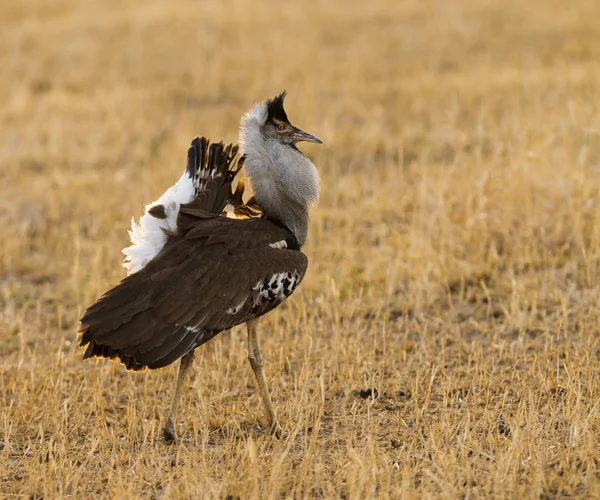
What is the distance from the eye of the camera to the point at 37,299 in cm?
759

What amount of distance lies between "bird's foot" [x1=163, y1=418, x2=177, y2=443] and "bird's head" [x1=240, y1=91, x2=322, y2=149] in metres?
1.60

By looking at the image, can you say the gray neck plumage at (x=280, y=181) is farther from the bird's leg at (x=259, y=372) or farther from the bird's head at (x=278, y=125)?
the bird's leg at (x=259, y=372)

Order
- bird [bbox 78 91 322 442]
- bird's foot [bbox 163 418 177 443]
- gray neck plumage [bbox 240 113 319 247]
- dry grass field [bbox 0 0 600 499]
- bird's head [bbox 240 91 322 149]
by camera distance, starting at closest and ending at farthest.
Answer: dry grass field [bbox 0 0 600 499]
bird [bbox 78 91 322 442]
bird's foot [bbox 163 418 177 443]
gray neck plumage [bbox 240 113 319 247]
bird's head [bbox 240 91 322 149]

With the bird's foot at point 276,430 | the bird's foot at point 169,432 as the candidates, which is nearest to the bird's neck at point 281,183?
the bird's foot at point 276,430

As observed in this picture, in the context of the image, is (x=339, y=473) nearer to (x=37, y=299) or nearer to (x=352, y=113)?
(x=37, y=299)

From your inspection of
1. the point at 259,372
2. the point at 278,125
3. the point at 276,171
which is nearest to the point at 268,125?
the point at 278,125

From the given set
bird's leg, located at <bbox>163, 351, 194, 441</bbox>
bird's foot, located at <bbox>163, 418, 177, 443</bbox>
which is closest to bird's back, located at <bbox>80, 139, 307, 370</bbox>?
bird's leg, located at <bbox>163, 351, 194, 441</bbox>

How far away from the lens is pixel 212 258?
16.5ft

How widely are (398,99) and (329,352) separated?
6.75m

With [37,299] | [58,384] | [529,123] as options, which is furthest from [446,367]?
[529,123]

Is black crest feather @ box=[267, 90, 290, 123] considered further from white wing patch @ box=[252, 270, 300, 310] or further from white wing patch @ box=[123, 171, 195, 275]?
white wing patch @ box=[252, 270, 300, 310]

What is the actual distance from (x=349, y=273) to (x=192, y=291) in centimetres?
277

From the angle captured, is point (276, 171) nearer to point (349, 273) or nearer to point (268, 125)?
point (268, 125)

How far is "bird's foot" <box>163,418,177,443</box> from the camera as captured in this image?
202 inches
